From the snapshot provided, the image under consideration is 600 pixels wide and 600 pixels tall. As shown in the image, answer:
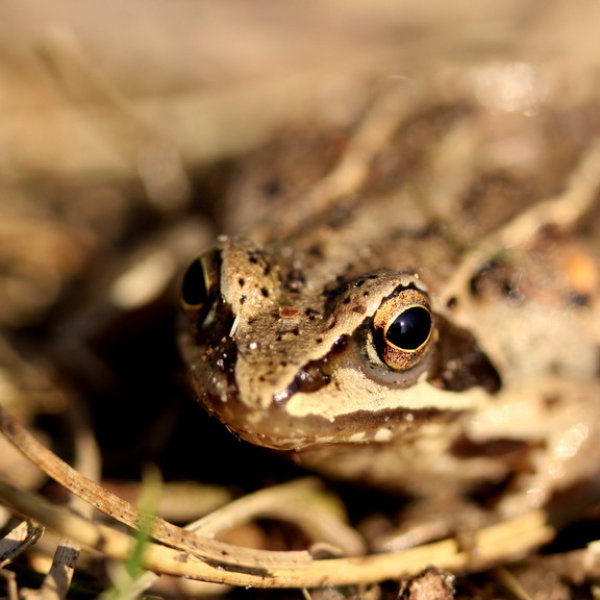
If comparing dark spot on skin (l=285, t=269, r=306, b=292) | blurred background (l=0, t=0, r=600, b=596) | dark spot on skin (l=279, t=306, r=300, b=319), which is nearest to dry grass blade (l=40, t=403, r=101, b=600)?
blurred background (l=0, t=0, r=600, b=596)

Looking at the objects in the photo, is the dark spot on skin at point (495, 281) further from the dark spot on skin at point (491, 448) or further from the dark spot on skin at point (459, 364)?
the dark spot on skin at point (491, 448)

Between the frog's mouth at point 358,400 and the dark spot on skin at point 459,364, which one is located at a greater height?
the dark spot on skin at point 459,364

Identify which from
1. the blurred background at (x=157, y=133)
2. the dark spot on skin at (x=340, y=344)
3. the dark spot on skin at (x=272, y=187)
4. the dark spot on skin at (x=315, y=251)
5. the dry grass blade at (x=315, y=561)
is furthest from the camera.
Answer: the dark spot on skin at (x=272, y=187)

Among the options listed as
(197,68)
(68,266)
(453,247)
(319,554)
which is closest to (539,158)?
(453,247)

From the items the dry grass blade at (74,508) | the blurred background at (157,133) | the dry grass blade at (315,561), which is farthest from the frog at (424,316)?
the dry grass blade at (74,508)

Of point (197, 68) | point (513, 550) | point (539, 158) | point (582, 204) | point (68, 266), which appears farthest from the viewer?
point (197, 68)

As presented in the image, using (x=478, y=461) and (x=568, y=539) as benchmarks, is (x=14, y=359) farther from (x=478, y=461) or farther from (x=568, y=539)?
(x=568, y=539)
